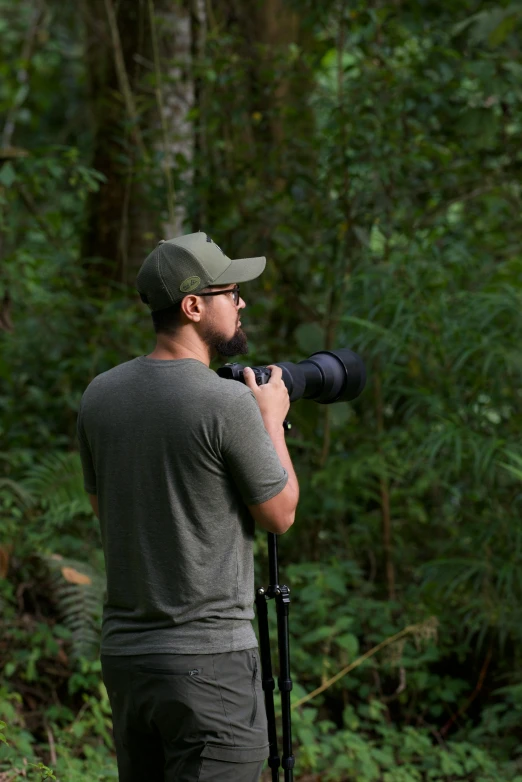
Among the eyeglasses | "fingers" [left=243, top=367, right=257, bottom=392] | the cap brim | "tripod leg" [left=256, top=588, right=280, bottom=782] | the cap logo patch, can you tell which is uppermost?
the cap brim

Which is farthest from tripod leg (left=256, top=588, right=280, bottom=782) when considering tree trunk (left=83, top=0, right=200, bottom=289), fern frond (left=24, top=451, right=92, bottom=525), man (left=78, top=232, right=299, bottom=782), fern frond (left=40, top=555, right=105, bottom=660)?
tree trunk (left=83, top=0, right=200, bottom=289)

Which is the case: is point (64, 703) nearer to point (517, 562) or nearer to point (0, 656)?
point (0, 656)

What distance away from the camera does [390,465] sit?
5.14m

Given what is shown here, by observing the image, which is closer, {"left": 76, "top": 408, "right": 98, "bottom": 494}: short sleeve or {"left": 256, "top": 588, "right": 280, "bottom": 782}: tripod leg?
{"left": 76, "top": 408, "right": 98, "bottom": 494}: short sleeve

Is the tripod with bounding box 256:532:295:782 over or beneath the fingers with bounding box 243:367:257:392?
beneath

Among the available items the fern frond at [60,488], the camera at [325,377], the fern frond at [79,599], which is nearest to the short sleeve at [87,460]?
the camera at [325,377]

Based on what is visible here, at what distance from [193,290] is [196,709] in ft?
3.20

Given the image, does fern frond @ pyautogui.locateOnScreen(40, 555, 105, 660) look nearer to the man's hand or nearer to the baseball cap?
the man's hand

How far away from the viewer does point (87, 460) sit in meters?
2.48

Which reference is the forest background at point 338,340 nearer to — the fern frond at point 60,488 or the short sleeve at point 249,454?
the fern frond at point 60,488

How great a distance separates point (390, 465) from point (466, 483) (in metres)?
0.43

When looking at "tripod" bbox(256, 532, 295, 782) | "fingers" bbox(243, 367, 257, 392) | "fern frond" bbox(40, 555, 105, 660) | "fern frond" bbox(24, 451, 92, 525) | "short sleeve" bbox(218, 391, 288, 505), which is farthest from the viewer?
"fern frond" bbox(24, 451, 92, 525)

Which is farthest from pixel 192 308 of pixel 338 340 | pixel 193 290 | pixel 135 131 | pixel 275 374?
pixel 135 131

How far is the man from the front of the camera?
7.13ft
